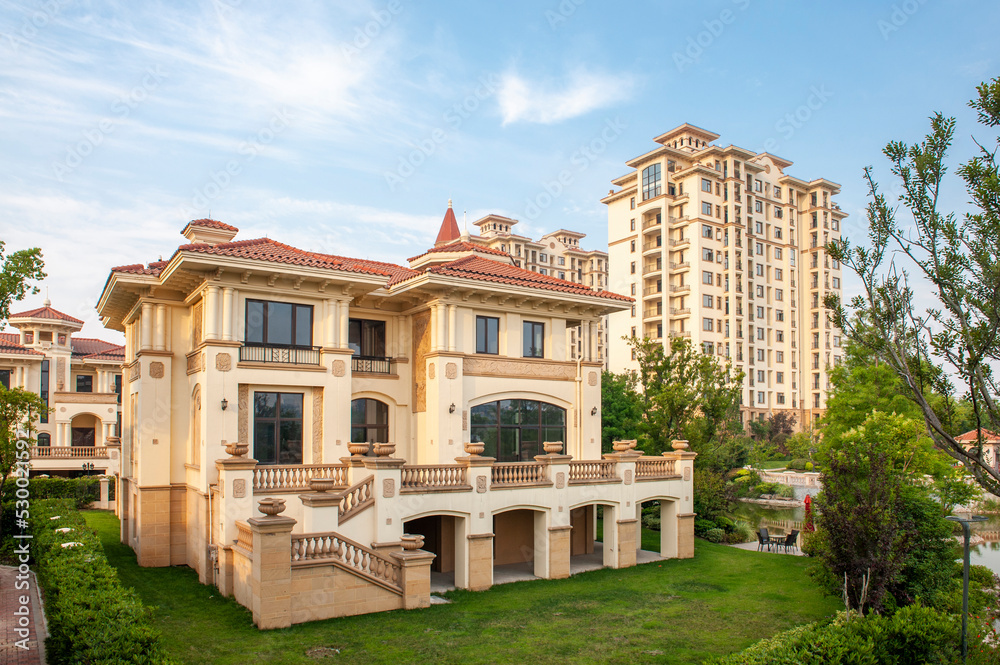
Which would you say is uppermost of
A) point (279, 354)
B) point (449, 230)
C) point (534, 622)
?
point (449, 230)

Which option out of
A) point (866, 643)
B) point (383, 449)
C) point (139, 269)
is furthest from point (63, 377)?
point (866, 643)

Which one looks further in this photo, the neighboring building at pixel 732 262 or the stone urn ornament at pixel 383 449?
the neighboring building at pixel 732 262

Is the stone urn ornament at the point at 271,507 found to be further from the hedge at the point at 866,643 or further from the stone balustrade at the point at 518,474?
the hedge at the point at 866,643

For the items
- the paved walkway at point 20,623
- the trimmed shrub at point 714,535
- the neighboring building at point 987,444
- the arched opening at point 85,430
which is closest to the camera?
the neighboring building at point 987,444

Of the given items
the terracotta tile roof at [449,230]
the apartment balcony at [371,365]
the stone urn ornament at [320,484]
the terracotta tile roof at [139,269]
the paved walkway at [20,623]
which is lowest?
the paved walkway at [20,623]

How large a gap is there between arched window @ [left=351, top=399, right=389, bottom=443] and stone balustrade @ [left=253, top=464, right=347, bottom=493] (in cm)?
A: 443

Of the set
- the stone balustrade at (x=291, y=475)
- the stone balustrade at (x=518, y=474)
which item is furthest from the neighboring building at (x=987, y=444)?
the stone balustrade at (x=291, y=475)

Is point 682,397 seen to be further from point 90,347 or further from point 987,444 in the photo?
point 90,347

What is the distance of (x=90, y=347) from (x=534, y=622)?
52.4 meters

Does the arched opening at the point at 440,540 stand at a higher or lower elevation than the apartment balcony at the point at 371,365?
lower

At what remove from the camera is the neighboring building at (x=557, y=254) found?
10444cm

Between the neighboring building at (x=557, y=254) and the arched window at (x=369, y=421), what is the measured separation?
250 ft

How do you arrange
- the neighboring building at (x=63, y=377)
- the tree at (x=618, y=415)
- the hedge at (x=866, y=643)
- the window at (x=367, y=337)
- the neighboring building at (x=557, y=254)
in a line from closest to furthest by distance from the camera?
the hedge at (x=866, y=643) < the window at (x=367, y=337) < the tree at (x=618, y=415) < the neighboring building at (x=63, y=377) < the neighboring building at (x=557, y=254)

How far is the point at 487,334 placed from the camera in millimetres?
25797
